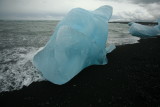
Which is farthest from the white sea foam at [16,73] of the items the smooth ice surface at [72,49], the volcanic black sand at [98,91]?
the smooth ice surface at [72,49]

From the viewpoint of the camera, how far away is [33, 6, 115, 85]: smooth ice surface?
5.23 metres

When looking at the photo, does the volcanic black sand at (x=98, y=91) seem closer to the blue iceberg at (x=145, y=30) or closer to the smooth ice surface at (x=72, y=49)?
the smooth ice surface at (x=72, y=49)

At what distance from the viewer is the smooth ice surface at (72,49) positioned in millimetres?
5230

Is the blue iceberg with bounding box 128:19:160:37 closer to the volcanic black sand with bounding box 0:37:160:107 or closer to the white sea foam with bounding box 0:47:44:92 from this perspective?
the volcanic black sand with bounding box 0:37:160:107

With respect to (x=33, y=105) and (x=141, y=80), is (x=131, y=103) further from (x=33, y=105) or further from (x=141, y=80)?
(x=33, y=105)

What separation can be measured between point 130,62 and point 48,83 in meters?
4.66

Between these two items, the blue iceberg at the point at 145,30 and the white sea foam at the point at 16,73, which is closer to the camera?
the white sea foam at the point at 16,73

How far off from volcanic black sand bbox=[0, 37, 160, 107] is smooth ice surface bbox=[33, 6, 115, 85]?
0.50 m

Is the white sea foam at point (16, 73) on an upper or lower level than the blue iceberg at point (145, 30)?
lower

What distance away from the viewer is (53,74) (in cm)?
518

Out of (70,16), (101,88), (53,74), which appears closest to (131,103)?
(101,88)

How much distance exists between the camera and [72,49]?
5645 millimetres

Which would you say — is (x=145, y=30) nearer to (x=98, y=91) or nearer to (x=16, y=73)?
(x=98, y=91)

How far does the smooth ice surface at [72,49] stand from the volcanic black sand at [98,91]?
19.8 inches
